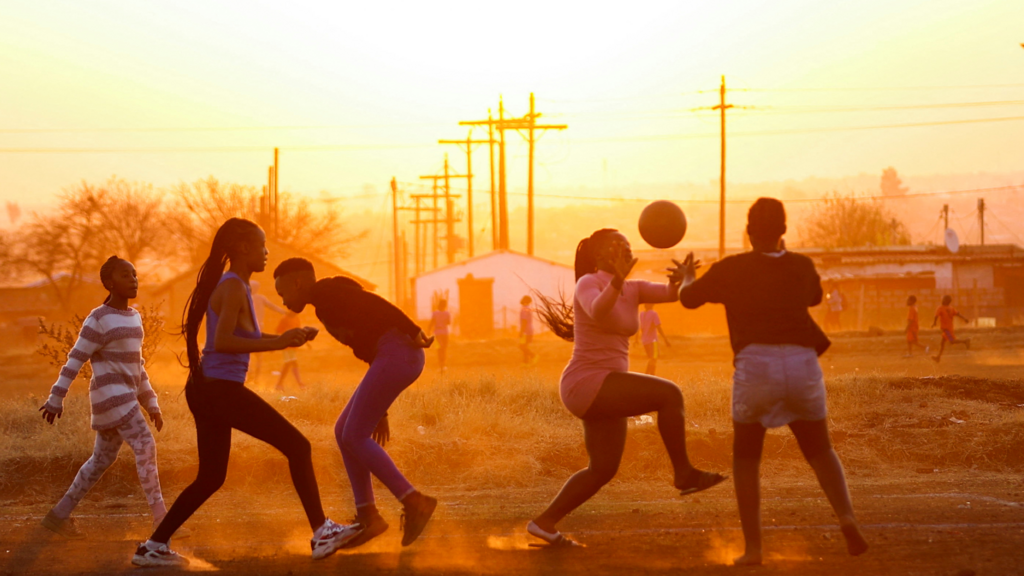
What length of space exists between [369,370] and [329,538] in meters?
0.98

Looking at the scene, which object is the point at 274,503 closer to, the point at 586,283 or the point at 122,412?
Result: the point at 122,412

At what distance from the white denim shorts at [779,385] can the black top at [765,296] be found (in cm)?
6

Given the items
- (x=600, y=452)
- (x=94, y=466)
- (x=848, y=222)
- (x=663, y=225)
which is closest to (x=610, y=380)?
(x=600, y=452)

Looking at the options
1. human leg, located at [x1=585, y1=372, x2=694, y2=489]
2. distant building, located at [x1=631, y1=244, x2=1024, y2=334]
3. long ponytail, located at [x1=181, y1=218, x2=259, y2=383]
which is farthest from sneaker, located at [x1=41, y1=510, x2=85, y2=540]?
distant building, located at [x1=631, y1=244, x2=1024, y2=334]

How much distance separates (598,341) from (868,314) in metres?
43.0

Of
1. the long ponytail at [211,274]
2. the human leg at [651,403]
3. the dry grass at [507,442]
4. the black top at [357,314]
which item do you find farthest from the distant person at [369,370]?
the dry grass at [507,442]

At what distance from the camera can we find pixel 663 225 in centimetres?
645

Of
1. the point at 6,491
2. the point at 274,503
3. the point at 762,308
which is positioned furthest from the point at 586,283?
the point at 6,491

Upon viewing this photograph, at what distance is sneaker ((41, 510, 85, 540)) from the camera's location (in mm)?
6855

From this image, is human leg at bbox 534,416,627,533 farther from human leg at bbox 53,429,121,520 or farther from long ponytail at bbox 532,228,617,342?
human leg at bbox 53,429,121,520

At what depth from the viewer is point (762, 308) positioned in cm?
526

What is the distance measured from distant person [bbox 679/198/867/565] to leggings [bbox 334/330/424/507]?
5.75 ft

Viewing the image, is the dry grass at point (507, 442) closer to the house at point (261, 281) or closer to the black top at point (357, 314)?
the black top at point (357, 314)

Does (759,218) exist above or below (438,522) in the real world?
above
